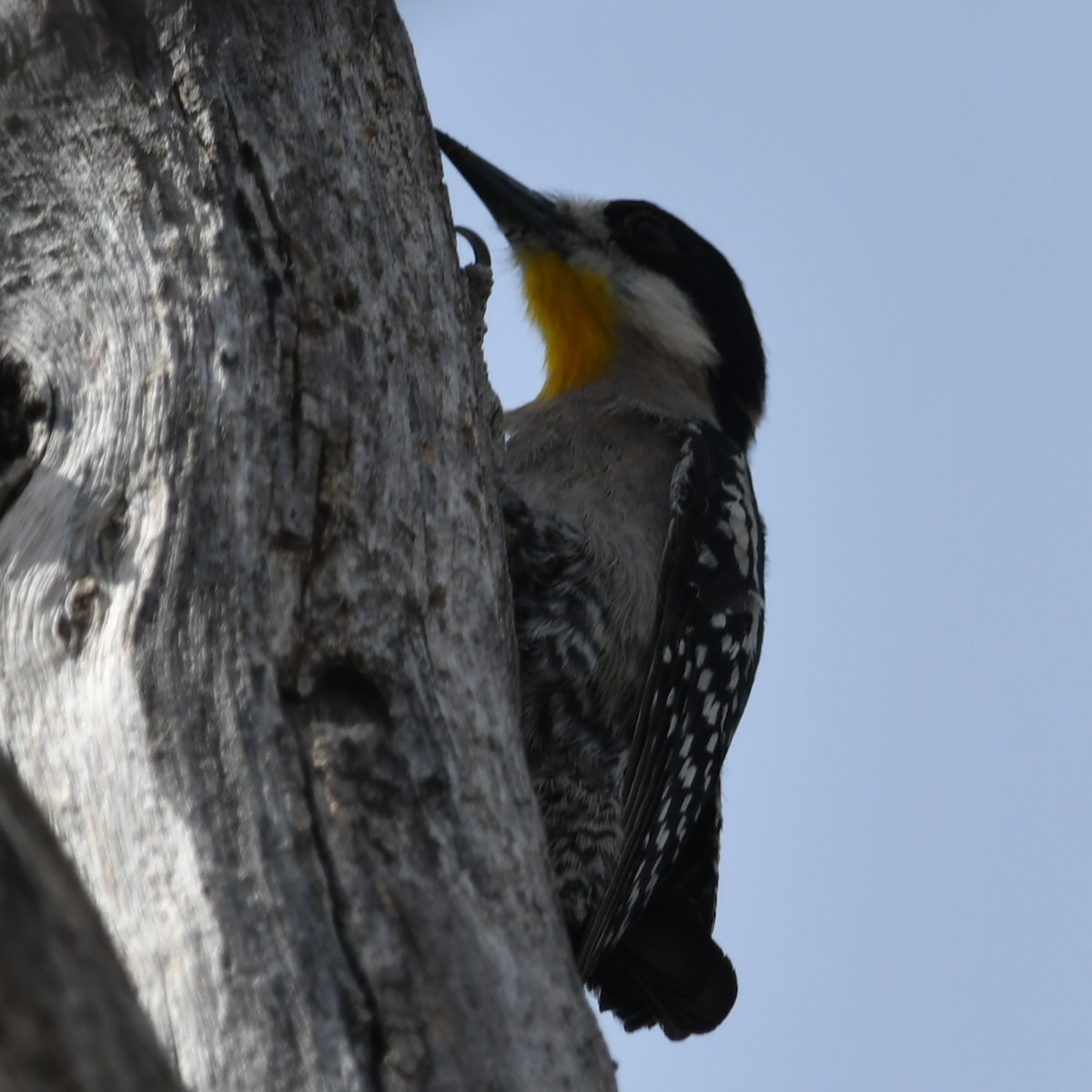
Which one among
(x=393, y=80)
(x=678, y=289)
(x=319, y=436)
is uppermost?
(x=678, y=289)

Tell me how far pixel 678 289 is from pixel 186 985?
14.5 feet

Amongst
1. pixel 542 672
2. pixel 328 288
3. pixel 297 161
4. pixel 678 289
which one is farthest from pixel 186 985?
pixel 678 289

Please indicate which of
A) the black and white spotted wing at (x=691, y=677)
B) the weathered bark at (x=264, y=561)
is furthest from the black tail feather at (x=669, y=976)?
the weathered bark at (x=264, y=561)

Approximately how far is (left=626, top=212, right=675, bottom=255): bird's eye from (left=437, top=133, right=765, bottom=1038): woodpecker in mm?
611

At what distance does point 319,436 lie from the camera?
310cm

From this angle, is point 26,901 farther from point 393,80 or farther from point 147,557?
point 393,80

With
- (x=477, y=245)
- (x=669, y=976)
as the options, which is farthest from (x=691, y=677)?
(x=477, y=245)

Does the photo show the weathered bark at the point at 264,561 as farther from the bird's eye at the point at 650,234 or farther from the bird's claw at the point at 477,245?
the bird's eye at the point at 650,234

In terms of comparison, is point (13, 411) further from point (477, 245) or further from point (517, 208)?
point (517, 208)

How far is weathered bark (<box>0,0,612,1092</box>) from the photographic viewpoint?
8.12ft

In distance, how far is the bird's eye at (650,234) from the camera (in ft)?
20.9

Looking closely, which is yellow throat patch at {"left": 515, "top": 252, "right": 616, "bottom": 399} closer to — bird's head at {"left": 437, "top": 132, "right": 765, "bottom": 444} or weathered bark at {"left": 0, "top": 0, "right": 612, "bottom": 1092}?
bird's head at {"left": 437, "top": 132, "right": 765, "bottom": 444}

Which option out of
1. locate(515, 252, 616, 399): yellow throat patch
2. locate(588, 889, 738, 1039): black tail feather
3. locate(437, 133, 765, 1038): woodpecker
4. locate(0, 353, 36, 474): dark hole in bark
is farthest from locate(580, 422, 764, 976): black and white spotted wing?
locate(0, 353, 36, 474): dark hole in bark

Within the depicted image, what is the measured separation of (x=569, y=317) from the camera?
6.27 m
